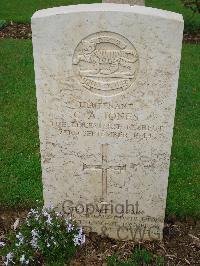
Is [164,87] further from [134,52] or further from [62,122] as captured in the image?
[62,122]

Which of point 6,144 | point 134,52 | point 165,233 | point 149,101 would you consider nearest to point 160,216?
point 165,233

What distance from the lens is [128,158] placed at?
3932 millimetres

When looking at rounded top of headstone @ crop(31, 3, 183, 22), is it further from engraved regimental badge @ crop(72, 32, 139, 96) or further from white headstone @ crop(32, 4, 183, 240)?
engraved regimental badge @ crop(72, 32, 139, 96)

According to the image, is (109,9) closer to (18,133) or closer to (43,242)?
(43,242)

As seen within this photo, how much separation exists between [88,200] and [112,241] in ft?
1.51

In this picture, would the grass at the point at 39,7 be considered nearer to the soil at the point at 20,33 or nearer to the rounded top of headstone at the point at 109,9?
the soil at the point at 20,33

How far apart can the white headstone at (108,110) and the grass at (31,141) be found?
0.71 meters

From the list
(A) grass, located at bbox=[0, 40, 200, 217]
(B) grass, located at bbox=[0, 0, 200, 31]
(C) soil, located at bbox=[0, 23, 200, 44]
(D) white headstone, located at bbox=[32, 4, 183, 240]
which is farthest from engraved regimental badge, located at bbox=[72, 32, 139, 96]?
(B) grass, located at bbox=[0, 0, 200, 31]

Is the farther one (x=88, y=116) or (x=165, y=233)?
(x=165, y=233)

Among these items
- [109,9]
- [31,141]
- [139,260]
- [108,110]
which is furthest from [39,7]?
[139,260]

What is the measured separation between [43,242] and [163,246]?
1140 mm

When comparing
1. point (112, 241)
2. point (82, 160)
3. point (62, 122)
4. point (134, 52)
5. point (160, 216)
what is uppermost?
point (134, 52)

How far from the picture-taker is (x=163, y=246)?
4262 millimetres

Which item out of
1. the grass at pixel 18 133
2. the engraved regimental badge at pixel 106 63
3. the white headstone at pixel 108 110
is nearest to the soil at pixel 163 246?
the white headstone at pixel 108 110
